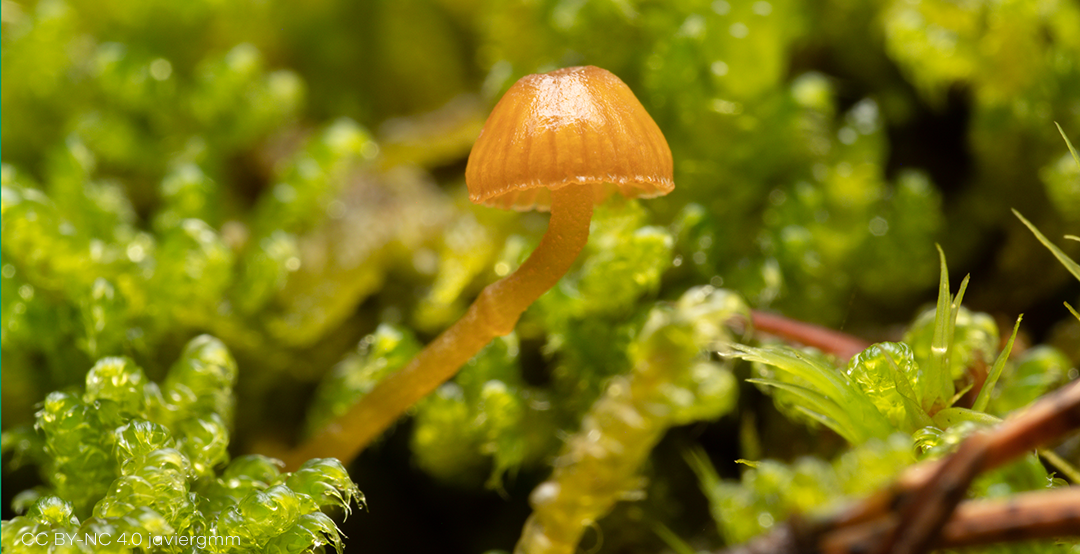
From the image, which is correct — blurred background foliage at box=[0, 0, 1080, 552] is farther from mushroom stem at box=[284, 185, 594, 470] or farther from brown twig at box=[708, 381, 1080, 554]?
brown twig at box=[708, 381, 1080, 554]

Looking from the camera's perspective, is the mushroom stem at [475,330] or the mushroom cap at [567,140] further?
the mushroom stem at [475,330]

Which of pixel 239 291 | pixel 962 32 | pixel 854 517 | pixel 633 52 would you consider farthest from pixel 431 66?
pixel 854 517

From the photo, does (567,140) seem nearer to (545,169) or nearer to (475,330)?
(545,169)

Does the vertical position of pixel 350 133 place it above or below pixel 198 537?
above

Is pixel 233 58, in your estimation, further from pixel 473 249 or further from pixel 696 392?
pixel 696 392

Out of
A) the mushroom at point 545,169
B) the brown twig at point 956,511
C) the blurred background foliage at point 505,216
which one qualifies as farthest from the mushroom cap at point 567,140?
the brown twig at point 956,511

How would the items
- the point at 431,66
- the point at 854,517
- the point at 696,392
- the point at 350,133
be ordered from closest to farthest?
the point at 854,517 < the point at 696,392 < the point at 350,133 < the point at 431,66

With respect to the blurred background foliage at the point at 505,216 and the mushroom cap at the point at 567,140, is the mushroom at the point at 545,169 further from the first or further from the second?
the blurred background foliage at the point at 505,216

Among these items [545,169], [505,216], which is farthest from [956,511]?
[505,216]

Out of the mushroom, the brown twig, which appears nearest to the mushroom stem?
the mushroom
